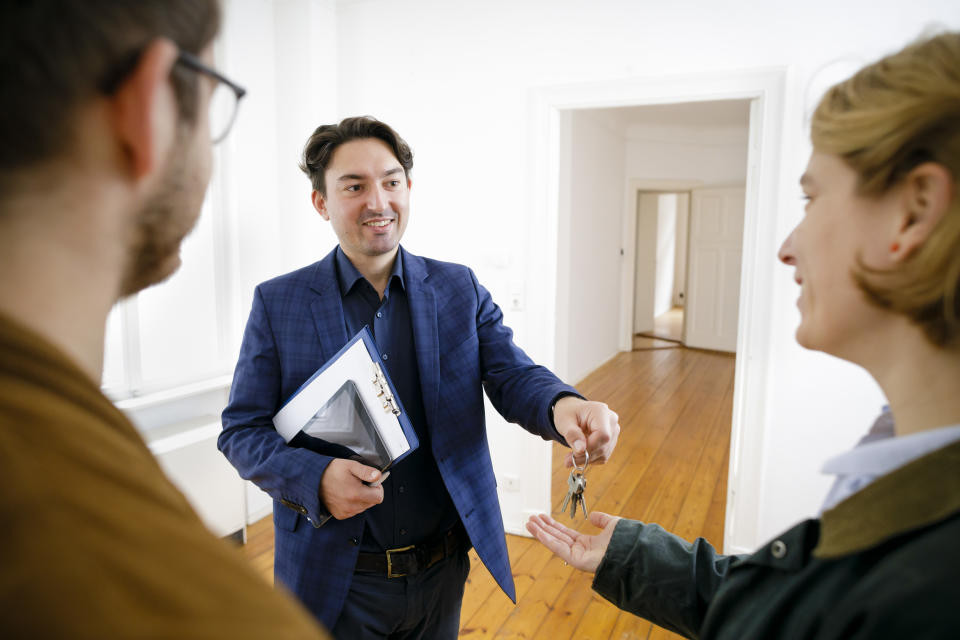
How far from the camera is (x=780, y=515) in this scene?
9.19 feet

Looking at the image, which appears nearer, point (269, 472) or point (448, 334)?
point (269, 472)

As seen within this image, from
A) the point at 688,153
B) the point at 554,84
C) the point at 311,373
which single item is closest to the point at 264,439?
the point at 311,373

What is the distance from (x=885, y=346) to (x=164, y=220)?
79 centimetres

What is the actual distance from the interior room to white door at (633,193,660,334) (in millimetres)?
5239

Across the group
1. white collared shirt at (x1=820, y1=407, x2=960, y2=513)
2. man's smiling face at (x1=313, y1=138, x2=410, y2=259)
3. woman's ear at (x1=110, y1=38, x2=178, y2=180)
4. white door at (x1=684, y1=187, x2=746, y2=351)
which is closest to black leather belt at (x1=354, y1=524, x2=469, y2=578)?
man's smiling face at (x1=313, y1=138, x2=410, y2=259)

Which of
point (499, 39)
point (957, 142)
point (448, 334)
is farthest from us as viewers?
point (499, 39)

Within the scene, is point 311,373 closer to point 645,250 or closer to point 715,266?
point 715,266

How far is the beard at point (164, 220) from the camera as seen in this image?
0.46 meters

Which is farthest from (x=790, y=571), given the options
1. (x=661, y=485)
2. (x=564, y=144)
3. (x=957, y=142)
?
(x=564, y=144)

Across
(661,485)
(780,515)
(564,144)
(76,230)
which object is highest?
(564,144)

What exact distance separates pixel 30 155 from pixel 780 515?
3197mm

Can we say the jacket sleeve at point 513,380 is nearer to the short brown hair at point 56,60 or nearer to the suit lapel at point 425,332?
the suit lapel at point 425,332

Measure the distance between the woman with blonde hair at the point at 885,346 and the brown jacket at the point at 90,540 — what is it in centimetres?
53

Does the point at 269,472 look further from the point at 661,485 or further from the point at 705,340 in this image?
the point at 705,340
